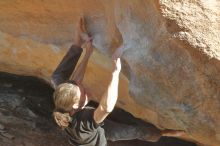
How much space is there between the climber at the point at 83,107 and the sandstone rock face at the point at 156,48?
0.43 ft

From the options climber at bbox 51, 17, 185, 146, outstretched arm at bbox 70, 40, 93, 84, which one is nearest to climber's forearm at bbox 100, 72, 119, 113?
climber at bbox 51, 17, 185, 146

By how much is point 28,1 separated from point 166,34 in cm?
125

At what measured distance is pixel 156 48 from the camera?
10.3 feet

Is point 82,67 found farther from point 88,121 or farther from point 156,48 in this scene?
point 156,48

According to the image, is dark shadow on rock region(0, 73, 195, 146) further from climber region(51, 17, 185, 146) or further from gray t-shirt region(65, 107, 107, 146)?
gray t-shirt region(65, 107, 107, 146)

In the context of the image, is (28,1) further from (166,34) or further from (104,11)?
(166,34)

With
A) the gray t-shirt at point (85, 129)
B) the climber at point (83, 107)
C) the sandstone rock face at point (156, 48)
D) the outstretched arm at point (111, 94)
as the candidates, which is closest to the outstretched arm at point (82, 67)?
the climber at point (83, 107)

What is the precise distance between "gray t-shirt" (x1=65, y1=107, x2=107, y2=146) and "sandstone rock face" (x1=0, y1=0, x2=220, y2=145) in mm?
317

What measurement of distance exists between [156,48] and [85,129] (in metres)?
0.66

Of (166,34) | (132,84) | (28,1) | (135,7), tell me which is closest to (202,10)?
(166,34)

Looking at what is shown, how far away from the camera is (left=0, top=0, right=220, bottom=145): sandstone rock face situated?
2.97 meters

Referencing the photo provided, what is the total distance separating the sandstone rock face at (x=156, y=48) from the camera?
2.97m

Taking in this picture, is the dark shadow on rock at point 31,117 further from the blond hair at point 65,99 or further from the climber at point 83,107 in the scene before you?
the blond hair at point 65,99

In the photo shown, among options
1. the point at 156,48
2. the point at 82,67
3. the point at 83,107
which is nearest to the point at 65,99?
the point at 83,107
